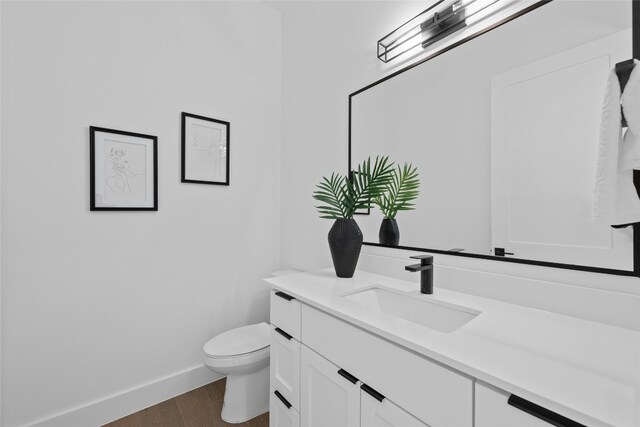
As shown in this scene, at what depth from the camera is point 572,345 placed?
2.29 ft

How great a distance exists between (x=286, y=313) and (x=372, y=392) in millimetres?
515

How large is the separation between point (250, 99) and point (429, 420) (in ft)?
7.16

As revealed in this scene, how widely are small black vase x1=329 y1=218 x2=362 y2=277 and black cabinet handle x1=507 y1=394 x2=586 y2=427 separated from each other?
88cm

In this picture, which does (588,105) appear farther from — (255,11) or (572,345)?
(255,11)

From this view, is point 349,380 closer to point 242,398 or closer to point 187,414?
point 242,398

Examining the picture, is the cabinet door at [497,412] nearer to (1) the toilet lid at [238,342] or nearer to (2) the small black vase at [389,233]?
(2) the small black vase at [389,233]

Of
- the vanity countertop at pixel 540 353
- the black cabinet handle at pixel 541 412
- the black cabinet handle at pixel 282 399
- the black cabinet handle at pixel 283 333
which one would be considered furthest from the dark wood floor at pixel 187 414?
the black cabinet handle at pixel 541 412

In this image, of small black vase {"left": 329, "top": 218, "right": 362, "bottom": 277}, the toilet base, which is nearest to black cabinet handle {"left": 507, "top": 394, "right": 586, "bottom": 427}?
small black vase {"left": 329, "top": 218, "right": 362, "bottom": 277}

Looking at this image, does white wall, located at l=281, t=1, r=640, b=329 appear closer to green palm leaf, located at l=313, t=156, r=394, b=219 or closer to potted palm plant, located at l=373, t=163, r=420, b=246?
potted palm plant, located at l=373, t=163, r=420, b=246

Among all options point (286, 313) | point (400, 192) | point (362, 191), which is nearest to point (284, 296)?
point (286, 313)

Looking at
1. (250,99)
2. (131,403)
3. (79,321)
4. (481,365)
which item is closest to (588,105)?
(481,365)

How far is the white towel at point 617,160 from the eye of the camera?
0.74 m

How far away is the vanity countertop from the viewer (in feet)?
1.62

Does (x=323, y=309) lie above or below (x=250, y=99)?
below
